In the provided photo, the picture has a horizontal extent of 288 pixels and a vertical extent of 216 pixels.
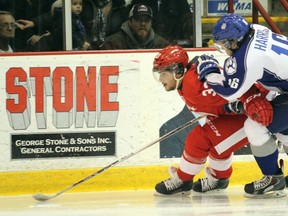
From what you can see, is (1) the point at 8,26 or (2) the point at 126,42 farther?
(2) the point at 126,42

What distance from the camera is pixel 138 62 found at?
248 inches

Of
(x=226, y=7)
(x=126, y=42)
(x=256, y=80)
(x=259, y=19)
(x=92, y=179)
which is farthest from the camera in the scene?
(x=259, y=19)

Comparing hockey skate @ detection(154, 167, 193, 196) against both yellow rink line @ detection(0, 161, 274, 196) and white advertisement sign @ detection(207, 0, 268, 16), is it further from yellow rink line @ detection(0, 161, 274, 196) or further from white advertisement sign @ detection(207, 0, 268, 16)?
white advertisement sign @ detection(207, 0, 268, 16)

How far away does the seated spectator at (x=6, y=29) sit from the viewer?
21.0 ft

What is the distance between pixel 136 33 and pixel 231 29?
1.50 m

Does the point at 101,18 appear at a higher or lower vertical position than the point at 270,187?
higher

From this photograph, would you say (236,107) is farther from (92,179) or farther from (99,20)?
(99,20)

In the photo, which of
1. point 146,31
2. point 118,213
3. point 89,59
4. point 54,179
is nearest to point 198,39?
point 146,31

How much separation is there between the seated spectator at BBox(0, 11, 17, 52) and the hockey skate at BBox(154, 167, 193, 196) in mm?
1462

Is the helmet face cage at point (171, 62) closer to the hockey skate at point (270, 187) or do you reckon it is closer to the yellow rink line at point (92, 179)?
the hockey skate at point (270, 187)

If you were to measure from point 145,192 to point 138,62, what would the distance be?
858 mm

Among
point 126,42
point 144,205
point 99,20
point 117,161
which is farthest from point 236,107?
point 99,20

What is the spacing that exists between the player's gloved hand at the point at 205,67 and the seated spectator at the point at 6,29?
153cm

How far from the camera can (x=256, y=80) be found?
5129 millimetres
